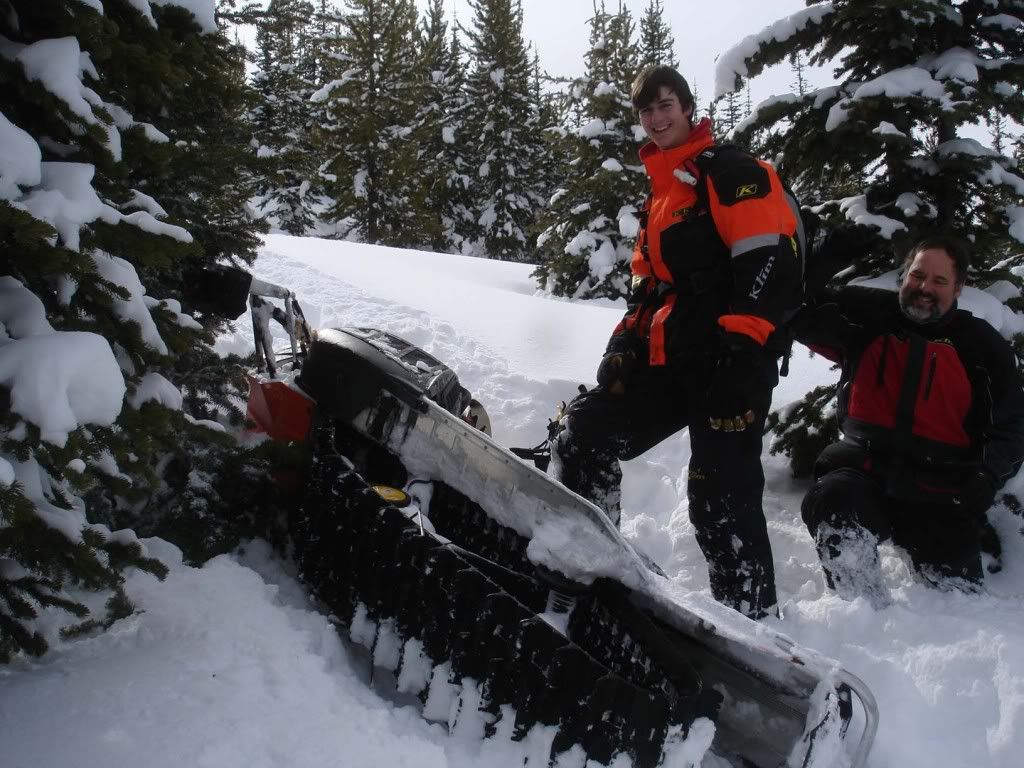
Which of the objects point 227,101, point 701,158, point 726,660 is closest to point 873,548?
point 726,660

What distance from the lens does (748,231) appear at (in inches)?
109

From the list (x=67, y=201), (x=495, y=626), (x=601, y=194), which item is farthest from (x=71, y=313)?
(x=601, y=194)

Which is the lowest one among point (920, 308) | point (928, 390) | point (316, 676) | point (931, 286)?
point (316, 676)

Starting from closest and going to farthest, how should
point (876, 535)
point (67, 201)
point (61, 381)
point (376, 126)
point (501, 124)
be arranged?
point (61, 381) → point (67, 201) → point (876, 535) → point (376, 126) → point (501, 124)

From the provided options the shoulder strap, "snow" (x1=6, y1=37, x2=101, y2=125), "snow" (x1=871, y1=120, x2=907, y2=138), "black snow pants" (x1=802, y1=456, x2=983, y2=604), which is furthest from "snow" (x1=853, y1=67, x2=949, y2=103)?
"snow" (x1=6, y1=37, x2=101, y2=125)

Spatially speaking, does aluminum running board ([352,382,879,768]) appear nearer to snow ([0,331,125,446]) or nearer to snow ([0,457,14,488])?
snow ([0,331,125,446])

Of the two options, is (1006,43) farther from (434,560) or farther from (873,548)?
(434,560)

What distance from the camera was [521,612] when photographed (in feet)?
7.05

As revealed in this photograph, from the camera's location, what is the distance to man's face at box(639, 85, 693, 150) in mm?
3006

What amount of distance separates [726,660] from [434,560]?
94 cm

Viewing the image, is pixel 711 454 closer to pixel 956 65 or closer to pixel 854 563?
pixel 854 563

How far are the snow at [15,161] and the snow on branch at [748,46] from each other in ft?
12.2

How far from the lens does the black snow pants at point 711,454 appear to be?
2.86m

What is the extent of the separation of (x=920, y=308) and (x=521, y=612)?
2324 millimetres
